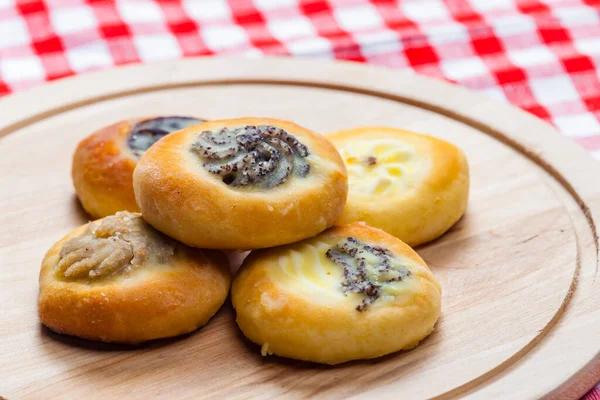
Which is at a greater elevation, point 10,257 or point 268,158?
point 268,158

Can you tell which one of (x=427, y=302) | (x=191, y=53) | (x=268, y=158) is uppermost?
(x=268, y=158)

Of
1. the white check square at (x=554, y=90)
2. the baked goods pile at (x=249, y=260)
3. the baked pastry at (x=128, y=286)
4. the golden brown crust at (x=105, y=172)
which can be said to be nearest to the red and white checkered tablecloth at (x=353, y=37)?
the white check square at (x=554, y=90)

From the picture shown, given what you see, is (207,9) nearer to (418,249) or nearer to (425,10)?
(425,10)

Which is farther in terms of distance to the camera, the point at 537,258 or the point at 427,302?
the point at 537,258

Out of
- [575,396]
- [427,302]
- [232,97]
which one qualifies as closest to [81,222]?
[232,97]

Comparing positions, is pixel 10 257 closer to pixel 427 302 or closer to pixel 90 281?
pixel 90 281

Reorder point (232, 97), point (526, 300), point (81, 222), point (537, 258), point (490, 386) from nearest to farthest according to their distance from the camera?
point (490, 386), point (526, 300), point (537, 258), point (81, 222), point (232, 97)

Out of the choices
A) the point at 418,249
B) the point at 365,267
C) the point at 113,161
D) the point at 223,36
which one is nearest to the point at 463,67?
the point at 223,36
